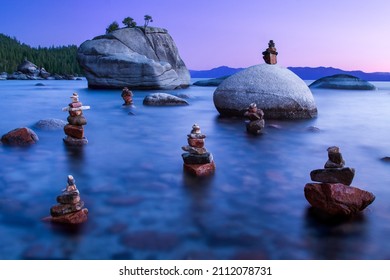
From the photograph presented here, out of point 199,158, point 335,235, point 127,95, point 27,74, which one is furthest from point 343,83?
point 27,74

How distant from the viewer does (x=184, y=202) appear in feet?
19.3

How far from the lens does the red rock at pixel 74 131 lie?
33.9 feet

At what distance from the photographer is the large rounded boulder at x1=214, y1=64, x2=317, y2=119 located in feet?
47.5

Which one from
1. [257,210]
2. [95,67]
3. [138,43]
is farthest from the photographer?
[138,43]

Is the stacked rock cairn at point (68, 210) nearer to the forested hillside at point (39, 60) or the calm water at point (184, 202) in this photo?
the calm water at point (184, 202)

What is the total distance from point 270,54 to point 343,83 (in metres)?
43.4

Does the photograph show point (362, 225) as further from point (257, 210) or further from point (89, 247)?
point (89, 247)

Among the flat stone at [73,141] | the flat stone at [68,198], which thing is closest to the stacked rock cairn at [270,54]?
the flat stone at [73,141]

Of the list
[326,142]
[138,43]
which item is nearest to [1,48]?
[138,43]

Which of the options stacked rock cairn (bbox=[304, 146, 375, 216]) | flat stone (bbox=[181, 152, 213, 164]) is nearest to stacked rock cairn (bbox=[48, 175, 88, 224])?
flat stone (bbox=[181, 152, 213, 164])

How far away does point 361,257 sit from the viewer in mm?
4289

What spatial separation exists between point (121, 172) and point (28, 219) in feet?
8.97

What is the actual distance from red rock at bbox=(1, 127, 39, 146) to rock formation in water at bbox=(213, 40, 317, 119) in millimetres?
7426

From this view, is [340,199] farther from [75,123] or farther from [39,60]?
[39,60]
